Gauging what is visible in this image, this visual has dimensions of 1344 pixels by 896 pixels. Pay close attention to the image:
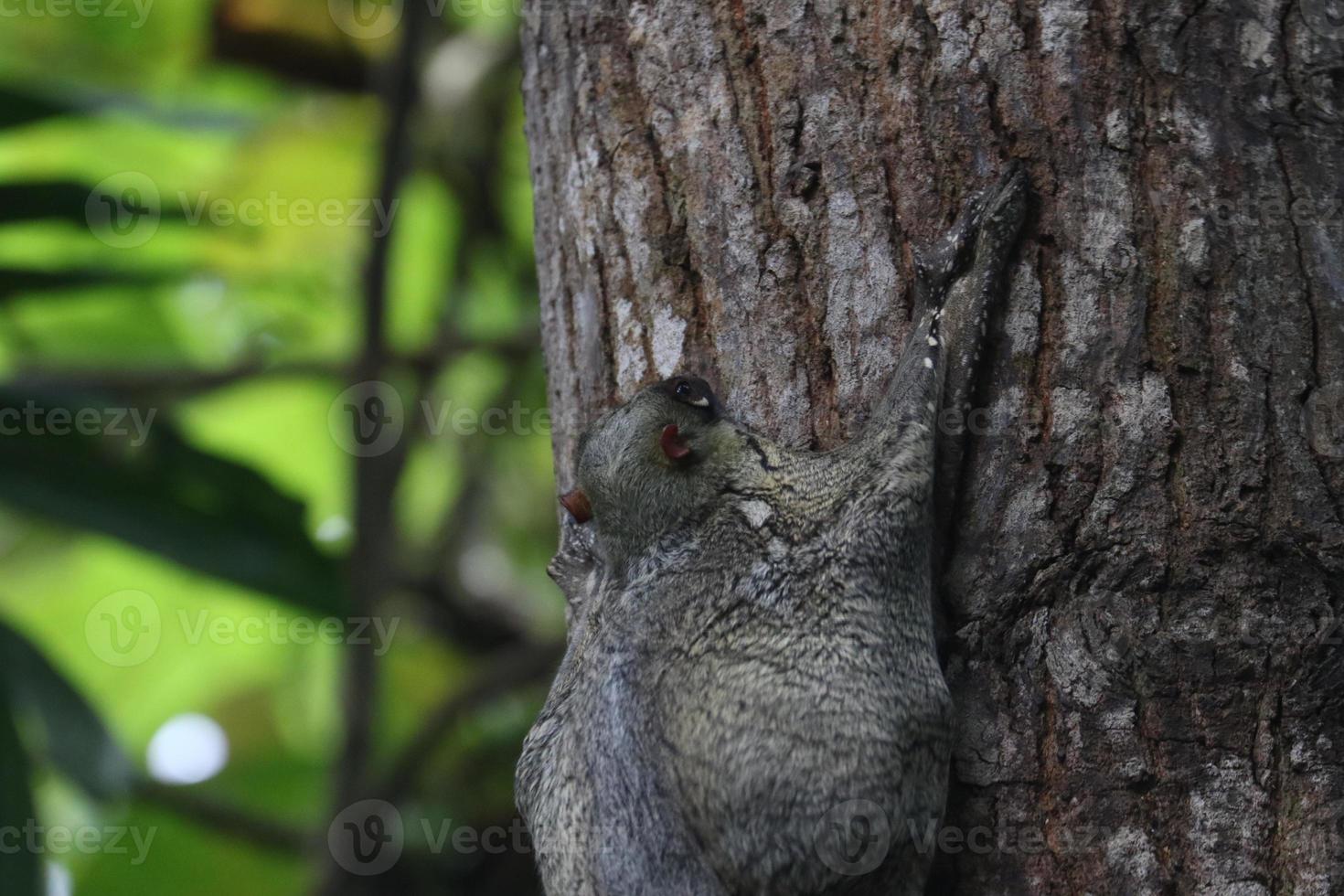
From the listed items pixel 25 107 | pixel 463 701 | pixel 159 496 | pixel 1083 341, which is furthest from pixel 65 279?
pixel 1083 341

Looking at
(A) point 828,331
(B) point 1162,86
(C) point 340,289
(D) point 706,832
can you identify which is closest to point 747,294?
(A) point 828,331

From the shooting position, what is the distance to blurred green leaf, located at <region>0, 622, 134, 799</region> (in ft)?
13.6

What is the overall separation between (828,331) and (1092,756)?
34.4 inches

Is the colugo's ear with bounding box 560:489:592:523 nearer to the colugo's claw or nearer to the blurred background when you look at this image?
the colugo's claw

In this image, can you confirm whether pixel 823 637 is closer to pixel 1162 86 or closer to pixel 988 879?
pixel 988 879

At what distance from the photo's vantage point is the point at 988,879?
2156mm

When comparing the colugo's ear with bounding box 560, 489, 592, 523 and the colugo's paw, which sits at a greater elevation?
the colugo's ear with bounding box 560, 489, 592, 523

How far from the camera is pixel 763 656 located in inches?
89.4

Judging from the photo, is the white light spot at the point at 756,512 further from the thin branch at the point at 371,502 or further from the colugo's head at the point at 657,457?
the thin branch at the point at 371,502

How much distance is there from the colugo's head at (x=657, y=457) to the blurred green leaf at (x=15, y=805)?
264cm

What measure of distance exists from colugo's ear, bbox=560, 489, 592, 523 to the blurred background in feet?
6.99

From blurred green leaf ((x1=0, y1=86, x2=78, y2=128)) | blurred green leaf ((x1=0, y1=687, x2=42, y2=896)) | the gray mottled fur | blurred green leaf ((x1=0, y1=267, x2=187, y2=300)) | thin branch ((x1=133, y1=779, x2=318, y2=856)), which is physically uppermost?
blurred green leaf ((x1=0, y1=86, x2=78, y2=128))

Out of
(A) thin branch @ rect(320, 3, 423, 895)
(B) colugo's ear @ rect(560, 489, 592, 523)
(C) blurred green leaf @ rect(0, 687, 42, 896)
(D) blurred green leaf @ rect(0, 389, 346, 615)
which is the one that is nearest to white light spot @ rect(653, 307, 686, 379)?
(B) colugo's ear @ rect(560, 489, 592, 523)

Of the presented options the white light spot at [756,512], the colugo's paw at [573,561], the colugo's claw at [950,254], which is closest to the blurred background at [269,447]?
the colugo's paw at [573,561]
